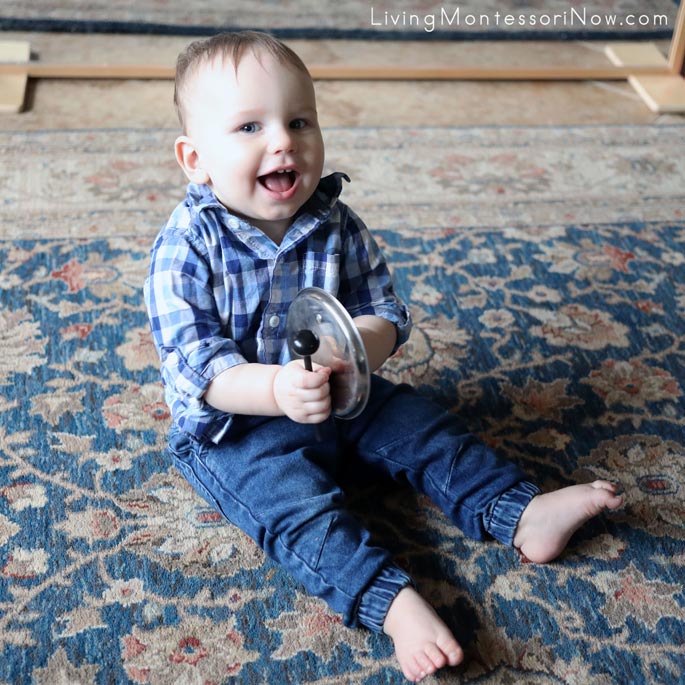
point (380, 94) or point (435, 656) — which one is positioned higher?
point (380, 94)

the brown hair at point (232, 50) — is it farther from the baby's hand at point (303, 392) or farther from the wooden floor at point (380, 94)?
the wooden floor at point (380, 94)

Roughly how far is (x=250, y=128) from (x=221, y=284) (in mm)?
167

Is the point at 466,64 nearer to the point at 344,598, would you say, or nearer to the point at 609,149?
the point at 609,149

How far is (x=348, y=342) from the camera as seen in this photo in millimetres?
816

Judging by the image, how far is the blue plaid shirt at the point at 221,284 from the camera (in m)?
0.92

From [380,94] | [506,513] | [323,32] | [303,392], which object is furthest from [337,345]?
[323,32]

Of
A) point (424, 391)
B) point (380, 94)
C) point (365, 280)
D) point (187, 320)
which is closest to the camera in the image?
point (187, 320)

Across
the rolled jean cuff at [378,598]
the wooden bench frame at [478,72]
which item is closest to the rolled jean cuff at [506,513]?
the rolled jean cuff at [378,598]

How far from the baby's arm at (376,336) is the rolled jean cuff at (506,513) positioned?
199mm

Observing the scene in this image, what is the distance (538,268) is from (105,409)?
0.73 meters

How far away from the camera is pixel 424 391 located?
1195mm

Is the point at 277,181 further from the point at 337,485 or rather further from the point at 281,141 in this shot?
the point at 337,485

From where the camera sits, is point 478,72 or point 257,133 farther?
point 478,72

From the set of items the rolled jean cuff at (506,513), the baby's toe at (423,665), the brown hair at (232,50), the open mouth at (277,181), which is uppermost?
the brown hair at (232,50)
